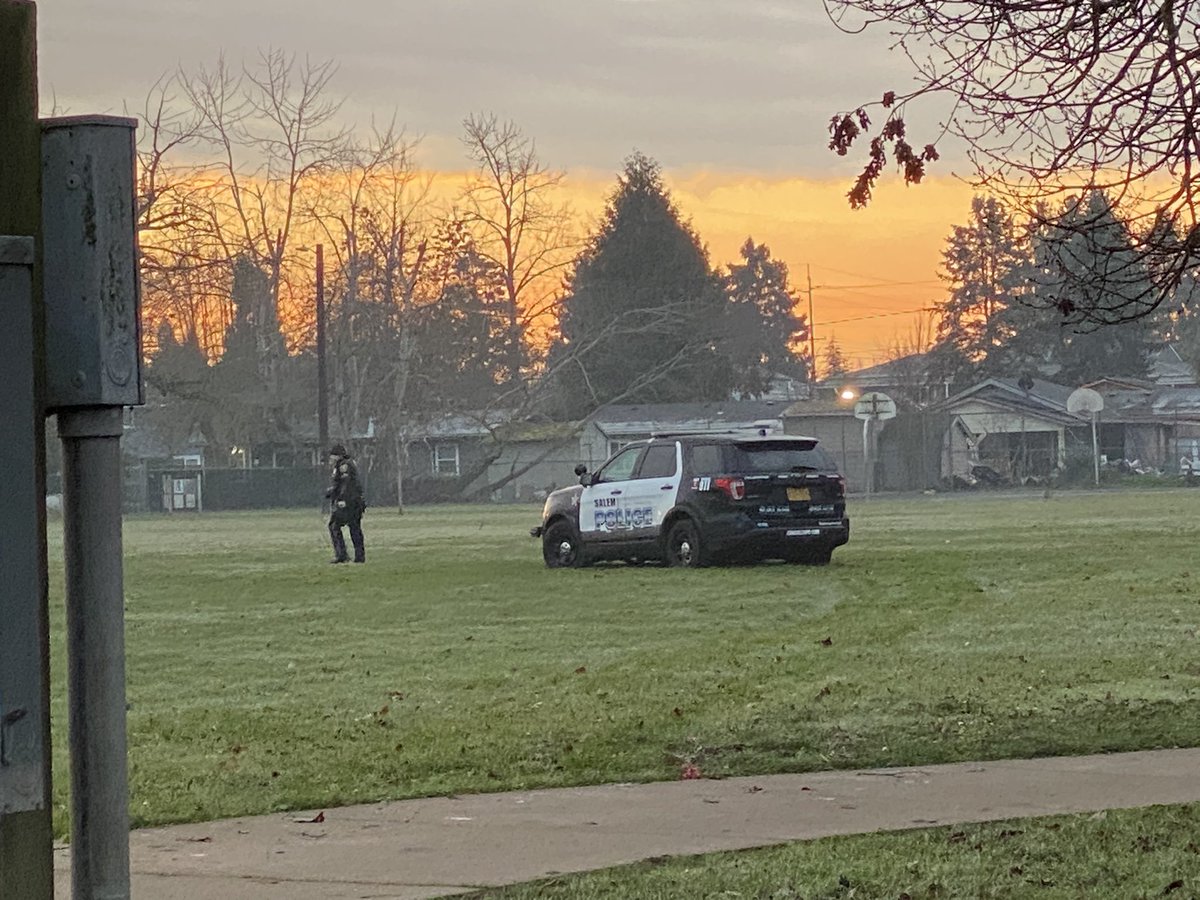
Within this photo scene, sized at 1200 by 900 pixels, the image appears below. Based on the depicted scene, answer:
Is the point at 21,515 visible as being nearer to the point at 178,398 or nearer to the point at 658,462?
the point at 658,462

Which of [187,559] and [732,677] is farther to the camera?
[187,559]

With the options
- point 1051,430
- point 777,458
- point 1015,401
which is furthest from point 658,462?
point 1051,430

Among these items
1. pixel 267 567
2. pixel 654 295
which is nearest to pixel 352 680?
pixel 267 567

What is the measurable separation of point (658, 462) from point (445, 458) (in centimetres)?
6534

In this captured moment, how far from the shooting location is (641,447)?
27047 mm

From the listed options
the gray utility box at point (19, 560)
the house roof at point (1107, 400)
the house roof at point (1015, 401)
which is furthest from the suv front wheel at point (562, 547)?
the house roof at point (1107, 400)

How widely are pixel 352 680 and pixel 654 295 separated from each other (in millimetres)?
77289

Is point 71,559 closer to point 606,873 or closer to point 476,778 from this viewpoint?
point 606,873

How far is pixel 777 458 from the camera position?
26109mm

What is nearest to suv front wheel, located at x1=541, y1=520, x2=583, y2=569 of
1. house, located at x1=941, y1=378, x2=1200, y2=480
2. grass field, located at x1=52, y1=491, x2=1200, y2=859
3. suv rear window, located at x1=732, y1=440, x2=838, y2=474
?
grass field, located at x1=52, y1=491, x2=1200, y2=859

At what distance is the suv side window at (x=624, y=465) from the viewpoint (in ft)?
88.6

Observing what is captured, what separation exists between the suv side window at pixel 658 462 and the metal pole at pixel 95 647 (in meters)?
22.7

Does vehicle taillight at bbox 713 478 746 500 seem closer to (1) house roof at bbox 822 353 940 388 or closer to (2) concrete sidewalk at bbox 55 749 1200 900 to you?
(2) concrete sidewalk at bbox 55 749 1200 900

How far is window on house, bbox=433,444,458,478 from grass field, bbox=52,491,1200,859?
61260 millimetres
